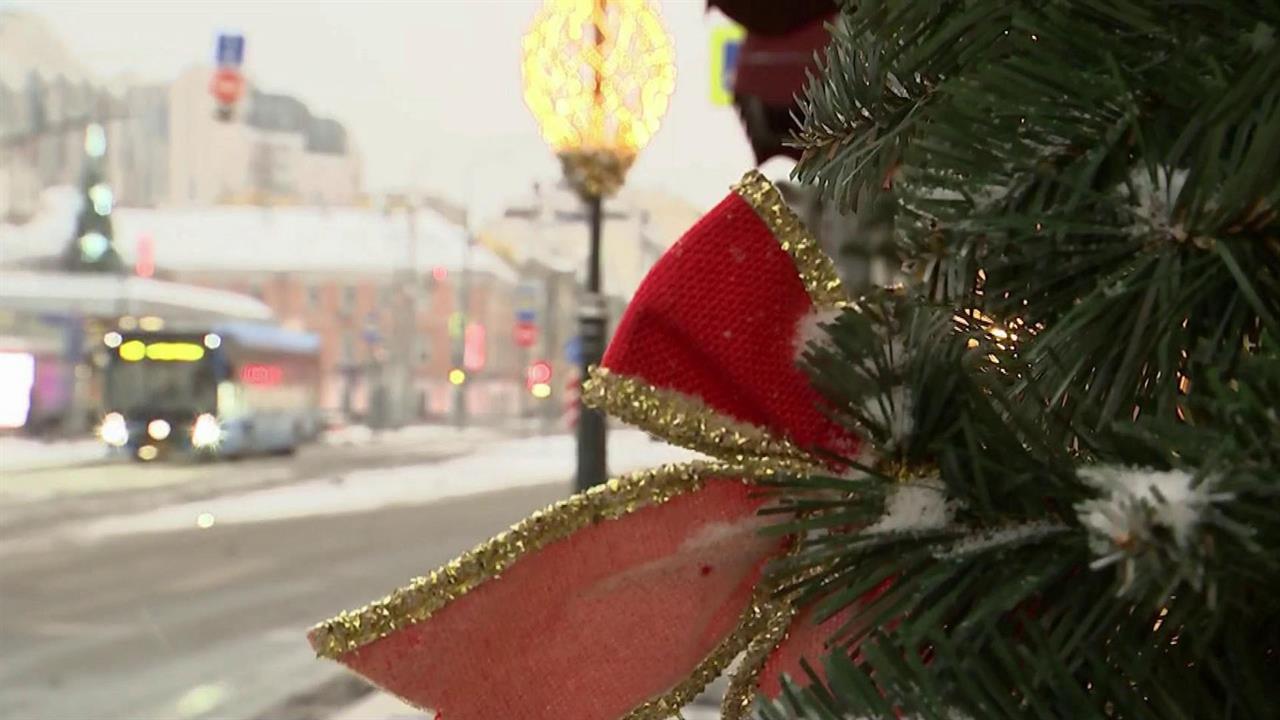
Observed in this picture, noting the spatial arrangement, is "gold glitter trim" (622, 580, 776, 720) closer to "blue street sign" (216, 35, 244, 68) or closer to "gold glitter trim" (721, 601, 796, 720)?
"gold glitter trim" (721, 601, 796, 720)

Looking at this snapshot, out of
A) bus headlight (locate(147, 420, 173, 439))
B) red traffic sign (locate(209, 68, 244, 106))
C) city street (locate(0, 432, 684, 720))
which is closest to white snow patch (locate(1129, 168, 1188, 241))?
city street (locate(0, 432, 684, 720))

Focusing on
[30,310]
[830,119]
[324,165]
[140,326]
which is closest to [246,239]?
[324,165]

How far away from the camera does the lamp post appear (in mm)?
3852

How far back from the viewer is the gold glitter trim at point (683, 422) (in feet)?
2.38

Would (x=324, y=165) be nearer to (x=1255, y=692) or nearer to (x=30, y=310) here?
(x=30, y=310)

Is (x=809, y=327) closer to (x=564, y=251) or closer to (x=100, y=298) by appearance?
(x=564, y=251)

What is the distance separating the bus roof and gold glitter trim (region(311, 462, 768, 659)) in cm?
1510

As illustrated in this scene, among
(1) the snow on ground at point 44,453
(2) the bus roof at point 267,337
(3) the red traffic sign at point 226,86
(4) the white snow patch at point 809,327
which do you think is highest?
(3) the red traffic sign at point 226,86

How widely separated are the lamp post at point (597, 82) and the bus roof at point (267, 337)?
38.4 ft

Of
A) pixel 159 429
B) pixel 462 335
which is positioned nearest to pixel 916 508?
pixel 159 429

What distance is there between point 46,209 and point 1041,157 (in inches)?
1220

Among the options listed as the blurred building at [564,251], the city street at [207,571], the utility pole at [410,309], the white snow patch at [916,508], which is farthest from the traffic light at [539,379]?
the white snow patch at [916,508]

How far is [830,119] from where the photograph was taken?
92 centimetres

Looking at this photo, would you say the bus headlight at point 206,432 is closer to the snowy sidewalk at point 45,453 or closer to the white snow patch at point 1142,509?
the snowy sidewalk at point 45,453
